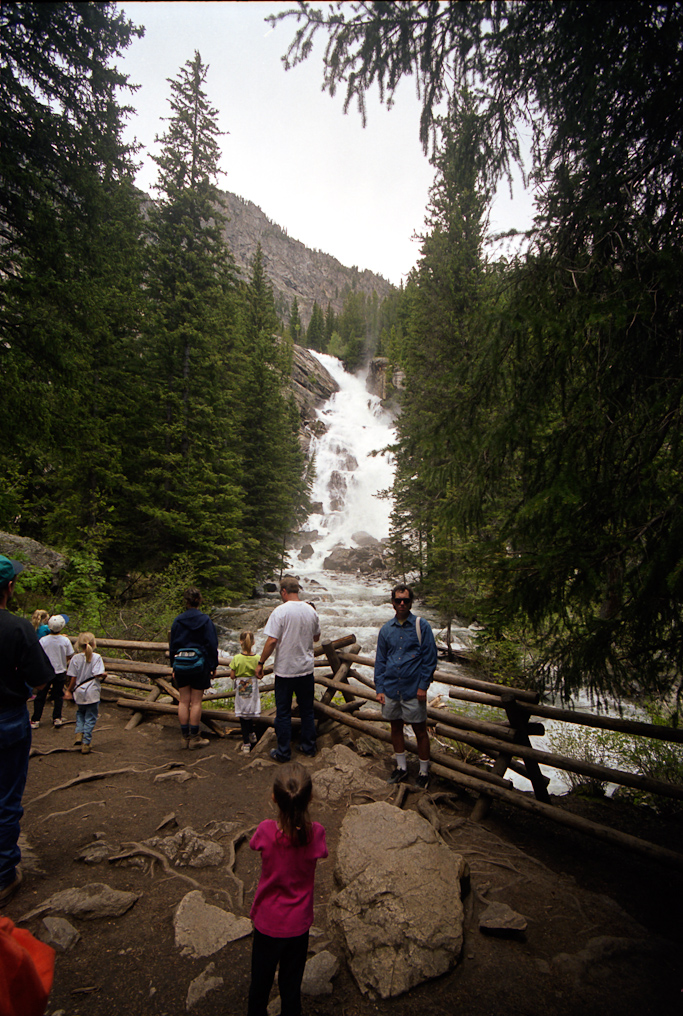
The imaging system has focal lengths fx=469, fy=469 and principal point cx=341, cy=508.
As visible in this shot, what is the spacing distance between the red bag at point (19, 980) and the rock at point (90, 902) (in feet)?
6.14

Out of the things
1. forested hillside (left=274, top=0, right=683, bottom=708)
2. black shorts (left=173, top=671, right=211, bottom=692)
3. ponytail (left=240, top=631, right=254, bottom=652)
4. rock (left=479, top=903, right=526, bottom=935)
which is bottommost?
rock (left=479, top=903, right=526, bottom=935)

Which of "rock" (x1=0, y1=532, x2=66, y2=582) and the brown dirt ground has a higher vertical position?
"rock" (x1=0, y1=532, x2=66, y2=582)

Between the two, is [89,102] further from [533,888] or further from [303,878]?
[533,888]

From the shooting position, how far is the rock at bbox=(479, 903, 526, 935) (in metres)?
3.00

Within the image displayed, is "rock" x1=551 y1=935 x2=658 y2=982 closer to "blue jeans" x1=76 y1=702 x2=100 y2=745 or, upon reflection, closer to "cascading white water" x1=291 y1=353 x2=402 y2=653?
"blue jeans" x1=76 y1=702 x2=100 y2=745

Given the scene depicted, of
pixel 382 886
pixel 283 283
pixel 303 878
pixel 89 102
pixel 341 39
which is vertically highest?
pixel 283 283

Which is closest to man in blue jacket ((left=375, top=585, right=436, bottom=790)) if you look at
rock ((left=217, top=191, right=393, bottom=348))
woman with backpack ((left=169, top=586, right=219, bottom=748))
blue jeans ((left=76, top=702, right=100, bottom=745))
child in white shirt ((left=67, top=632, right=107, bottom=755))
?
woman with backpack ((left=169, top=586, right=219, bottom=748))

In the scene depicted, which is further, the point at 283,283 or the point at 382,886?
the point at 283,283

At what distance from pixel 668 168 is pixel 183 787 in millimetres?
6820

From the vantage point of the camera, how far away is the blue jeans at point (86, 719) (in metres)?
A: 5.79

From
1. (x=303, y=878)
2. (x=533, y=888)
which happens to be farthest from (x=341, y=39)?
(x=533, y=888)

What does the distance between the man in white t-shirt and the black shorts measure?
0.85 metres

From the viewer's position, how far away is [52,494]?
611 inches

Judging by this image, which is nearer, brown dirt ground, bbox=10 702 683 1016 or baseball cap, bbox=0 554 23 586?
brown dirt ground, bbox=10 702 683 1016
